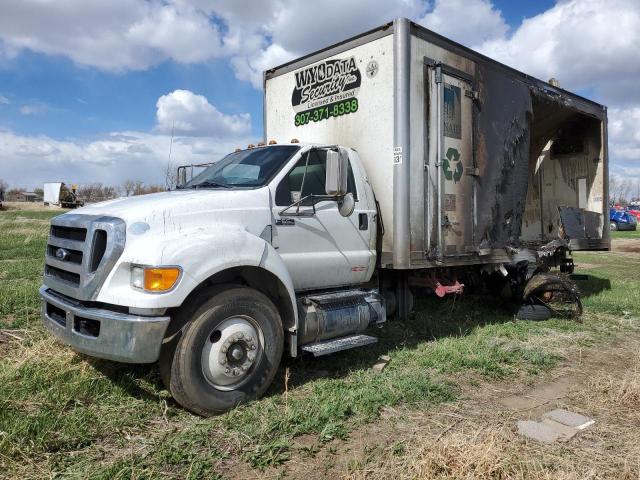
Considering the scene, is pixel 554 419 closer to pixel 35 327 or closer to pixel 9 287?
pixel 35 327

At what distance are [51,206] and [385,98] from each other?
175 ft

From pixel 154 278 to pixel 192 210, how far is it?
728 mm

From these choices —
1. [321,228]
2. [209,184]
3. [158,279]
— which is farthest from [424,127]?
[158,279]

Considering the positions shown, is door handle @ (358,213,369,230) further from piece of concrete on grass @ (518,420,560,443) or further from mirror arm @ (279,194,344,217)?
piece of concrete on grass @ (518,420,560,443)

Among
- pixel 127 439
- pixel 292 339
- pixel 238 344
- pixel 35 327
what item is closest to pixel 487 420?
pixel 292 339

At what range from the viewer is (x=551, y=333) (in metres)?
6.77

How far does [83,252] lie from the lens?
12.6 feet

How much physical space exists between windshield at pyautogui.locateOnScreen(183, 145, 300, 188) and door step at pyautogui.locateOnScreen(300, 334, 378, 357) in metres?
1.58

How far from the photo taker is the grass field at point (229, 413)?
316 cm

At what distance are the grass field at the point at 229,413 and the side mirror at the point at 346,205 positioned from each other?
5.11 ft

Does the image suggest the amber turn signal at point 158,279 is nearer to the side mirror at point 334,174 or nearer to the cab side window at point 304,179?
the cab side window at point 304,179

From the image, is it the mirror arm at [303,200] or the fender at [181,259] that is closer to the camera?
the fender at [181,259]

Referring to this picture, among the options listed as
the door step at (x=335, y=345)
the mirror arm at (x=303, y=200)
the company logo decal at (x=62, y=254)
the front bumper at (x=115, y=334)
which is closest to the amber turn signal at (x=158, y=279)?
the front bumper at (x=115, y=334)

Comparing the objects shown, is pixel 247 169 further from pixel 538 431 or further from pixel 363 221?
pixel 538 431
